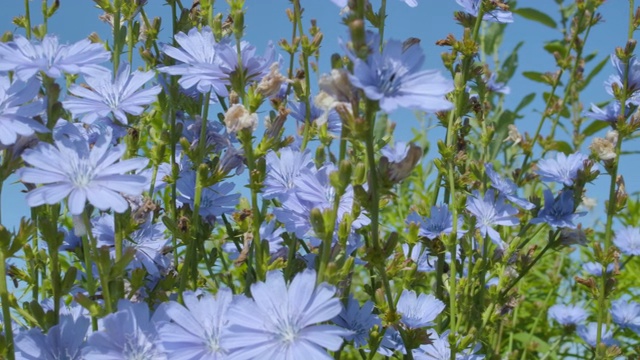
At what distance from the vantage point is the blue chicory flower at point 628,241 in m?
2.82

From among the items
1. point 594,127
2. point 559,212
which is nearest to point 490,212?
point 559,212

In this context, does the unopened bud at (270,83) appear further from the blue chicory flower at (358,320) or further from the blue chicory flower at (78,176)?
the blue chicory flower at (358,320)

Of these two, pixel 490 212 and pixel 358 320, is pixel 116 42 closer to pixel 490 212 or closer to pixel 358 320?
pixel 358 320

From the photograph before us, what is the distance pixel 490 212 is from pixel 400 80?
1033 millimetres

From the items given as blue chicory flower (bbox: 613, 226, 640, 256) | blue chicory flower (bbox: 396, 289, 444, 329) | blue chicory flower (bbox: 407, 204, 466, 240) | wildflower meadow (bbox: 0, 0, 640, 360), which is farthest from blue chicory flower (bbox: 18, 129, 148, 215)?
blue chicory flower (bbox: 613, 226, 640, 256)

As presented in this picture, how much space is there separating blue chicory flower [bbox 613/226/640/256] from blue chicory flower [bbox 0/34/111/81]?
2.10 meters

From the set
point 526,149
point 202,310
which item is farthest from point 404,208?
point 202,310

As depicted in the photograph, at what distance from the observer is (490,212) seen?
209 centimetres

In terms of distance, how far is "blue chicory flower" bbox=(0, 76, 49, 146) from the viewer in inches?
48.0

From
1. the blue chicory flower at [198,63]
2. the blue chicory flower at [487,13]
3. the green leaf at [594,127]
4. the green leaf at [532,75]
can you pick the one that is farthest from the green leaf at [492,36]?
the blue chicory flower at [198,63]

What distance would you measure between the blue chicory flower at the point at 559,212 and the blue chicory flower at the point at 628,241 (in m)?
0.76

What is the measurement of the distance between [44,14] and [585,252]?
312 centimetres

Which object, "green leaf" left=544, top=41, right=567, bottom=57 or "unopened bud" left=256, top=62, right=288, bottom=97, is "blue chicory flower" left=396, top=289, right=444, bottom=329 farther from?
"green leaf" left=544, top=41, right=567, bottom=57

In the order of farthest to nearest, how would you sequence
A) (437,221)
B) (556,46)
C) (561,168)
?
(556,46), (561,168), (437,221)
